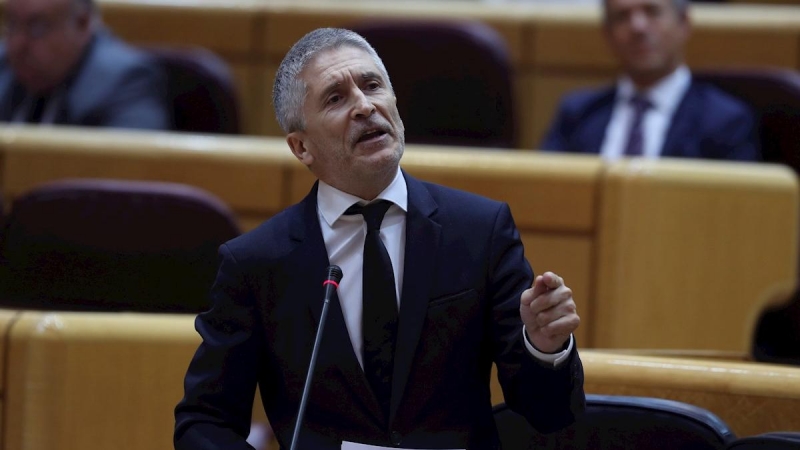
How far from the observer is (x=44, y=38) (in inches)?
62.9

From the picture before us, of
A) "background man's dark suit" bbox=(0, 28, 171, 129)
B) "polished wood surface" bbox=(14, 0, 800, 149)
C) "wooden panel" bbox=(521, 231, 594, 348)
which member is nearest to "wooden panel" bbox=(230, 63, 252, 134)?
"polished wood surface" bbox=(14, 0, 800, 149)

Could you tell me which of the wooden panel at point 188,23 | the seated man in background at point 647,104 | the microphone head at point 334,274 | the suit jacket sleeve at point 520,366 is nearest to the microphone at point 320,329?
the microphone head at point 334,274

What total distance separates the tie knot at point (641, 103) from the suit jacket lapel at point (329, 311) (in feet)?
3.05

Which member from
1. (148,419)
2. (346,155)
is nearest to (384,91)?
(346,155)

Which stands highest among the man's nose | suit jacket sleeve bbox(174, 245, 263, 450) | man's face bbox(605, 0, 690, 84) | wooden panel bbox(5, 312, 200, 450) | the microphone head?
man's face bbox(605, 0, 690, 84)

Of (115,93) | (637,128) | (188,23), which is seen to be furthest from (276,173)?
(188,23)

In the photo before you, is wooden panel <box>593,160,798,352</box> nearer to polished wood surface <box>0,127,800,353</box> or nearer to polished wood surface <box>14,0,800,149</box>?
polished wood surface <box>0,127,800,353</box>

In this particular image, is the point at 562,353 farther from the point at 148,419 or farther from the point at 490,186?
the point at 490,186

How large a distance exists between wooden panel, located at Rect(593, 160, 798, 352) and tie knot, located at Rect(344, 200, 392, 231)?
0.54 m

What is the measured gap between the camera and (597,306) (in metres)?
1.22

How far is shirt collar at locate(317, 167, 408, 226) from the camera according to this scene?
0.73 m

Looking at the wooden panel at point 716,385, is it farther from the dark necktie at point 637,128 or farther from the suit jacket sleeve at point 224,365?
the dark necktie at point 637,128

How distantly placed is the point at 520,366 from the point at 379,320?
9 centimetres

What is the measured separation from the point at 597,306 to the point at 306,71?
1.95 feet
